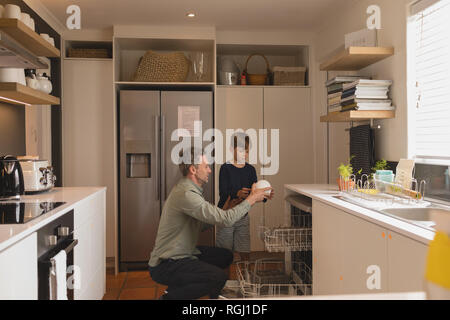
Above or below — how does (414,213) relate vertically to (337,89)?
below

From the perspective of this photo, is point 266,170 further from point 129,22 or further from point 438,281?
point 438,281

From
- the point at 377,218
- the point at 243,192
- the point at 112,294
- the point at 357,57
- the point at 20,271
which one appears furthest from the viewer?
the point at 112,294

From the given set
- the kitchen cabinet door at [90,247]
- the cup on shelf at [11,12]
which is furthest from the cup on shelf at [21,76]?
the kitchen cabinet door at [90,247]

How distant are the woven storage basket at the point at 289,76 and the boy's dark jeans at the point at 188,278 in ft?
8.28

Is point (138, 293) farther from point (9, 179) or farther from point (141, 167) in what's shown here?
point (9, 179)

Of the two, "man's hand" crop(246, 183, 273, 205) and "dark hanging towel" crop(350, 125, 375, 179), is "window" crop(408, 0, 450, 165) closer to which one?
→ "dark hanging towel" crop(350, 125, 375, 179)

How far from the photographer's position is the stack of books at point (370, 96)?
2.51 metres

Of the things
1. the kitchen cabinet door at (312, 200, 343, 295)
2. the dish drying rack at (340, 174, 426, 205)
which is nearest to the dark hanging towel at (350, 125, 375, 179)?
the dish drying rack at (340, 174, 426, 205)

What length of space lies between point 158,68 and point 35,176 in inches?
71.9

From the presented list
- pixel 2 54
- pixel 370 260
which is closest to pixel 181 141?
pixel 2 54

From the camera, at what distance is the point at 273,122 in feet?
13.7

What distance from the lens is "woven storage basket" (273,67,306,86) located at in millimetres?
4195

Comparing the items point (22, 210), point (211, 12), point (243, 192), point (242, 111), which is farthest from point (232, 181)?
point (22, 210)

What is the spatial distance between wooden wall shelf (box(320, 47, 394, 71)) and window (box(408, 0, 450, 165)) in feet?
0.66
